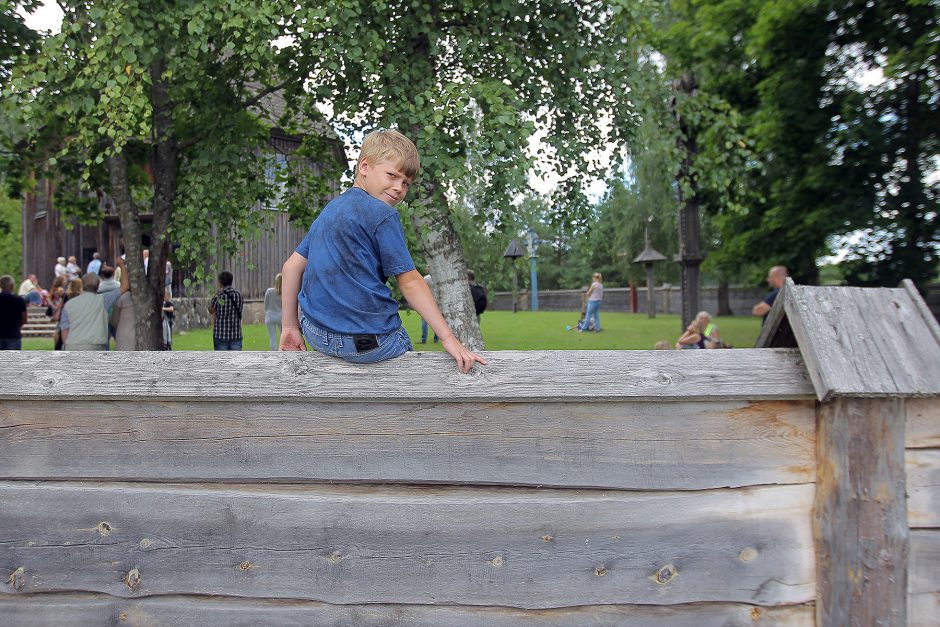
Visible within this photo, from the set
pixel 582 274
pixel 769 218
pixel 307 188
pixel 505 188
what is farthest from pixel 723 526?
pixel 582 274

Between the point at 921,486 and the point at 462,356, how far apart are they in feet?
4.42

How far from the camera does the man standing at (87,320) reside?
9836mm

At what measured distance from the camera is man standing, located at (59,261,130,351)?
984 cm

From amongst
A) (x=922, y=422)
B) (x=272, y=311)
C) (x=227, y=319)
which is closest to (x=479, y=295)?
(x=272, y=311)

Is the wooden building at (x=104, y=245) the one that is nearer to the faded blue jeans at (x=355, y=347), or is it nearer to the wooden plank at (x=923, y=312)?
the faded blue jeans at (x=355, y=347)

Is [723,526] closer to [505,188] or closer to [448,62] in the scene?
[505,188]

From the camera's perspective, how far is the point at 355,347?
2488 mm

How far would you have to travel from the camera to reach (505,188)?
734 cm

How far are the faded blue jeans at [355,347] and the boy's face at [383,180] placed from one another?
0.49 meters

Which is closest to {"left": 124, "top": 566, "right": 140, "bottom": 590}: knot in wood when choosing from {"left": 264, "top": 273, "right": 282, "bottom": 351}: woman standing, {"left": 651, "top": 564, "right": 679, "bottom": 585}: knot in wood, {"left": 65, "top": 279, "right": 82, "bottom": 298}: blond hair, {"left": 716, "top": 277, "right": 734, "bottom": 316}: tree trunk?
{"left": 651, "top": 564, "right": 679, "bottom": 585}: knot in wood

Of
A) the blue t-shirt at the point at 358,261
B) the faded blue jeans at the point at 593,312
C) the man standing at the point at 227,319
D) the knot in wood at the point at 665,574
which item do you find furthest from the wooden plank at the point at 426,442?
the faded blue jeans at the point at 593,312

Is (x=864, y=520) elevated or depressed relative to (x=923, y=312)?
depressed

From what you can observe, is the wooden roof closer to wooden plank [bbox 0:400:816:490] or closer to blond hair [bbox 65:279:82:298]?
wooden plank [bbox 0:400:816:490]

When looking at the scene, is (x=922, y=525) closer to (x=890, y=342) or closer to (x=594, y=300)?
(x=890, y=342)
